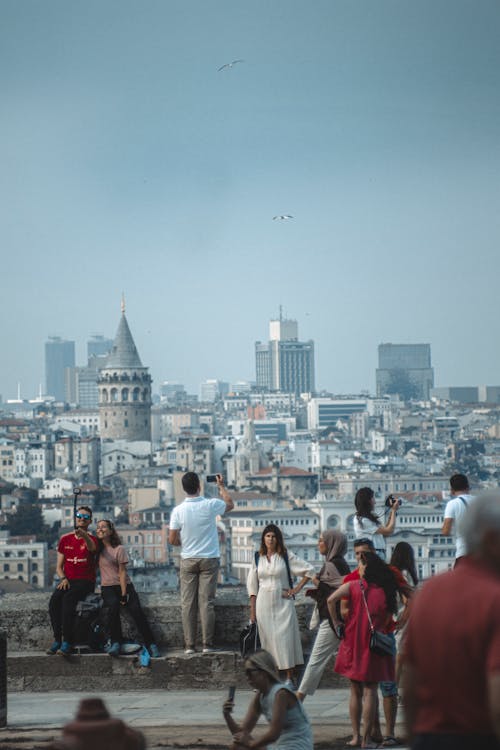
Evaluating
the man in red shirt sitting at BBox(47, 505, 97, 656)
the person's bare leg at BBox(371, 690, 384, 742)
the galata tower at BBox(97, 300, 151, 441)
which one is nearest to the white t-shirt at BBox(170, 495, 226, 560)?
the man in red shirt sitting at BBox(47, 505, 97, 656)

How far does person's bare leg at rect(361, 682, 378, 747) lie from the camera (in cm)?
537

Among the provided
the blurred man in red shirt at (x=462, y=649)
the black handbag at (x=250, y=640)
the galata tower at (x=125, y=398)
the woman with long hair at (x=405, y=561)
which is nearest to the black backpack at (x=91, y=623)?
the black handbag at (x=250, y=640)

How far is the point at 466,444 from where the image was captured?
423 feet

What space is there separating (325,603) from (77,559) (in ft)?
4.24

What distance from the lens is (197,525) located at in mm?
6918

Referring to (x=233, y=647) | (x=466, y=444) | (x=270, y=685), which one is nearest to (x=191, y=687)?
(x=233, y=647)

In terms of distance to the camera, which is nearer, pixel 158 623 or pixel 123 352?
pixel 158 623

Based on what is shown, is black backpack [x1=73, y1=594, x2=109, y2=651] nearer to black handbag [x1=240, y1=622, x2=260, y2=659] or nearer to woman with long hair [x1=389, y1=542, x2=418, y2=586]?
black handbag [x1=240, y1=622, x2=260, y2=659]

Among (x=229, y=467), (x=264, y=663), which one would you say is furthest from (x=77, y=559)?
(x=229, y=467)

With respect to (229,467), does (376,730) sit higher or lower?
lower

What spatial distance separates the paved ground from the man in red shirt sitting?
28 centimetres

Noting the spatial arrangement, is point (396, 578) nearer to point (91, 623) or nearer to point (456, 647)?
point (91, 623)

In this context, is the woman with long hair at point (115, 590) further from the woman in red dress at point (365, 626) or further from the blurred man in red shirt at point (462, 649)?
the blurred man in red shirt at point (462, 649)

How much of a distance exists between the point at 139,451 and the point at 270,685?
110 meters
